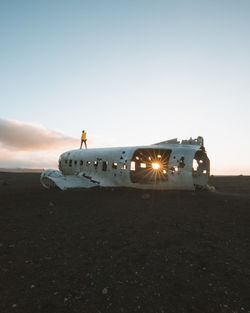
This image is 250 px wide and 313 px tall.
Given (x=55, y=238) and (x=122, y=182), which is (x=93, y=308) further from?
(x=122, y=182)

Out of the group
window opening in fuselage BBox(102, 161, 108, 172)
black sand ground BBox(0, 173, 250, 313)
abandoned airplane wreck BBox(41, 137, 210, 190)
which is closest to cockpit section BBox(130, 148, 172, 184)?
abandoned airplane wreck BBox(41, 137, 210, 190)

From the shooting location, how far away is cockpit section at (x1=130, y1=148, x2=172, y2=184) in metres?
18.9

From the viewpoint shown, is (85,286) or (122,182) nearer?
(85,286)

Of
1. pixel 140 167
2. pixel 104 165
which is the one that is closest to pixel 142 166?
pixel 140 167

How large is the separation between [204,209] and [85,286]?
8.55 metres

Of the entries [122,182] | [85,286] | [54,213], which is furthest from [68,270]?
[122,182]

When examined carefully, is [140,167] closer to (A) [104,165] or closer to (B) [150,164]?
(B) [150,164]

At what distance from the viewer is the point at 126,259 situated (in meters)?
6.16

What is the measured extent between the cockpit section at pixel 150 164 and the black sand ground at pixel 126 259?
735 centimetres

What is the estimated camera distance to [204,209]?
451 inches

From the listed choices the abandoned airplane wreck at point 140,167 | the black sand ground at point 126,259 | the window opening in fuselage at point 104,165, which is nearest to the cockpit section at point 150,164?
the abandoned airplane wreck at point 140,167

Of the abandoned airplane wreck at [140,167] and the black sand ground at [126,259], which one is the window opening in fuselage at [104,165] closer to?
the abandoned airplane wreck at [140,167]

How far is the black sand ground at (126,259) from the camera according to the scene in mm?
4340

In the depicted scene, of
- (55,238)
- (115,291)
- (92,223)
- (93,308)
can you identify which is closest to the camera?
(93,308)
